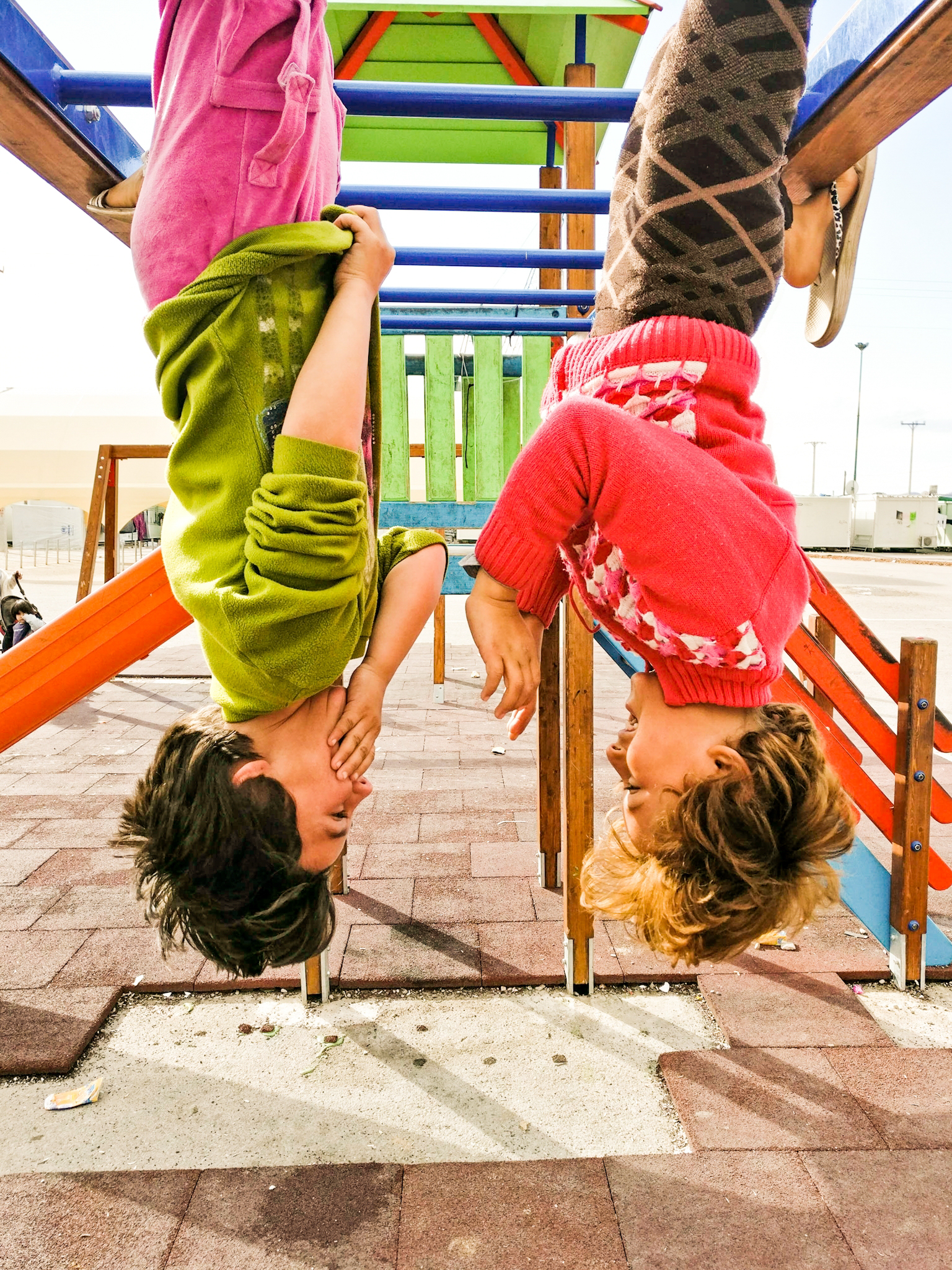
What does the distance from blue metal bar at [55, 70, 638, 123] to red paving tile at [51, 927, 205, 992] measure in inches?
100

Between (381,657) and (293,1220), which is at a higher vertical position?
(381,657)

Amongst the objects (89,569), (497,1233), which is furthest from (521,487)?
(89,569)

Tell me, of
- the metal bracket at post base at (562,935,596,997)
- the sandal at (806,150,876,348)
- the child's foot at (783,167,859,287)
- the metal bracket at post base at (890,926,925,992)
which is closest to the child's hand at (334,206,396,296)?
the child's foot at (783,167,859,287)

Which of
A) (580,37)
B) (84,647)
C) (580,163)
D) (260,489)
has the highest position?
(580,37)

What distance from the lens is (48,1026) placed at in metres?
2.78

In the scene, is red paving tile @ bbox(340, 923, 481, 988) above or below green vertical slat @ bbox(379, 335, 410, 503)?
below

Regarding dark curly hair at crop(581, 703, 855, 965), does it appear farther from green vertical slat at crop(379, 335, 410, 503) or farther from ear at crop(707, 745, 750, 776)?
green vertical slat at crop(379, 335, 410, 503)

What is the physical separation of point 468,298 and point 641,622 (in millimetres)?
2422

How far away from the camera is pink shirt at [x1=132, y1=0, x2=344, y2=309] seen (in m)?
1.45

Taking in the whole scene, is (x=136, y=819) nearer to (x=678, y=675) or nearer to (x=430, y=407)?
(x=678, y=675)

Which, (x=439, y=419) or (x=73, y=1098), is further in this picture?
(x=439, y=419)

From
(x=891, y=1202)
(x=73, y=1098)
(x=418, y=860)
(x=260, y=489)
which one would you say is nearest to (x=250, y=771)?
(x=260, y=489)

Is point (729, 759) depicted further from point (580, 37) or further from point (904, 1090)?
point (580, 37)

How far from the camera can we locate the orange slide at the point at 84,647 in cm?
177
